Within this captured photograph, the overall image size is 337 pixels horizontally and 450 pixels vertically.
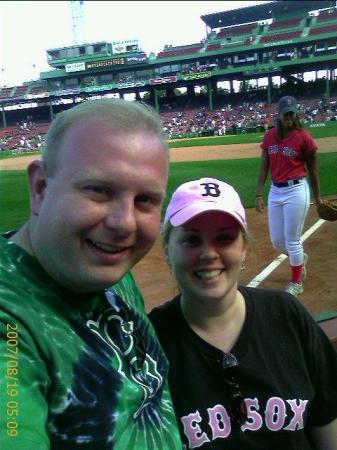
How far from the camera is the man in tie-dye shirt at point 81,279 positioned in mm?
685

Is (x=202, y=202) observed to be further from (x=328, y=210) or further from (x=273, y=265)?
(x=273, y=265)

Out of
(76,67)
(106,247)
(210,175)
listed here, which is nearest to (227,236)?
(106,247)

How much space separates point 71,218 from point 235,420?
0.72m

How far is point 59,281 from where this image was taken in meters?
0.79

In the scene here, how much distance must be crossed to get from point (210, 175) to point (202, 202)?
349 cm

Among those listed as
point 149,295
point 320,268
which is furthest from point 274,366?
point 320,268

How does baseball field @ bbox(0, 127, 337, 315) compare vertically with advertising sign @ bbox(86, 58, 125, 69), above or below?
below

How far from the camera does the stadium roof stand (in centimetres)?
268

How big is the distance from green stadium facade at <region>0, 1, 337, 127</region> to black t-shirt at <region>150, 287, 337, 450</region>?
84 centimetres

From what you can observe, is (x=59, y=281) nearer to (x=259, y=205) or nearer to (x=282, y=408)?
(x=282, y=408)

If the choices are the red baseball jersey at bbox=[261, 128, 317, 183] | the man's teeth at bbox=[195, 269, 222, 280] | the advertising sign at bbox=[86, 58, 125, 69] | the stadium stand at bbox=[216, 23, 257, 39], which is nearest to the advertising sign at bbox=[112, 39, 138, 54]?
the advertising sign at bbox=[86, 58, 125, 69]

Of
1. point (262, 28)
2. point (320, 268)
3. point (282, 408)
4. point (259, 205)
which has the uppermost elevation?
point (262, 28)

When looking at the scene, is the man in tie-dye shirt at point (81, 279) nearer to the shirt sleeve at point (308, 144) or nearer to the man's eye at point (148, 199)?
the man's eye at point (148, 199)

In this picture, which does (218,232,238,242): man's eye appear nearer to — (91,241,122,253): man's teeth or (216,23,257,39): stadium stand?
(91,241,122,253): man's teeth
